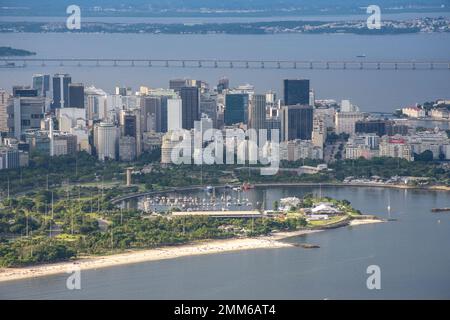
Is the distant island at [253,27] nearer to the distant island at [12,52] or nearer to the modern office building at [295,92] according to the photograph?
the distant island at [12,52]

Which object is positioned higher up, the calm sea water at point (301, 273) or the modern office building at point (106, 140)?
the modern office building at point (106, 140)

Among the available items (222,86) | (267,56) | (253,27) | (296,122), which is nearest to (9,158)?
(296,122)

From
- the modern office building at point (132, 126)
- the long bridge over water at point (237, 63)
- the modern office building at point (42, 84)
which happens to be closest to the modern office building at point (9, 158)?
the modern office building at point (132, 126)

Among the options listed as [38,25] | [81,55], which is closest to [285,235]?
[81,55]

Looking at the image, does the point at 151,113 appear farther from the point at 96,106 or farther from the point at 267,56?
the point at 267,56

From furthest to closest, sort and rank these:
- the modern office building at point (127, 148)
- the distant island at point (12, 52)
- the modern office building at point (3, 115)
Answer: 1. the distant island at point (12, 52)
2. the modern office building at point (3, 115)
3. the modern office building at point (127, 148)

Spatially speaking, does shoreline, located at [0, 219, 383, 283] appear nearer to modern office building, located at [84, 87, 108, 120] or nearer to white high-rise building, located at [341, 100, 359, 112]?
modern office building, located at [84, 87, 108, 120]

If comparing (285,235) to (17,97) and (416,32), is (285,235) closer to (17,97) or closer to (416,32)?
(17,97)
